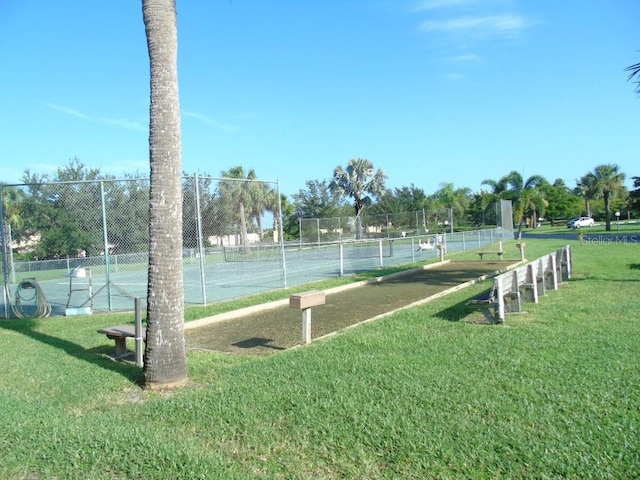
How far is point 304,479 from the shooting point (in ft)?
10.8

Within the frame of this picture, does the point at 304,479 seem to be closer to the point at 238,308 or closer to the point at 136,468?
the point at 136,468

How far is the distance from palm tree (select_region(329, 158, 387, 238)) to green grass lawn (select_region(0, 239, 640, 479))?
57255 mm

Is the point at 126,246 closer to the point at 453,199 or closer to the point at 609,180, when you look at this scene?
the point at 453,199

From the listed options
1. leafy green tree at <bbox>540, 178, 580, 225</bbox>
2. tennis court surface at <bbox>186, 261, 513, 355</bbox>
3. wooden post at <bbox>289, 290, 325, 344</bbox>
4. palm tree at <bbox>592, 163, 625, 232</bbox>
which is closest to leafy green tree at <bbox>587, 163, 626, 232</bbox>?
palm tree at <bbox>592, 163, 625, 232</bbox>

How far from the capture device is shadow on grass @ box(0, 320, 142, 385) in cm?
611

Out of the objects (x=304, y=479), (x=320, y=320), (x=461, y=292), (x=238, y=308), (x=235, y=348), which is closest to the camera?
(x=304, y=479)

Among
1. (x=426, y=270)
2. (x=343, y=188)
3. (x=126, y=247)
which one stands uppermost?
(x=343, y=188)

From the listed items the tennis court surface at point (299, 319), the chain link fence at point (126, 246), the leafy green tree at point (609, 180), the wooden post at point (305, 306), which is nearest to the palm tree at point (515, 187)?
the leafy green tree at point (609, 180)

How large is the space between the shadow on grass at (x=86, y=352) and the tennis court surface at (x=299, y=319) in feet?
3.61

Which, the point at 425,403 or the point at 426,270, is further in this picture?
the point at 426,270

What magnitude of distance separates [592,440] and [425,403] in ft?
4.23

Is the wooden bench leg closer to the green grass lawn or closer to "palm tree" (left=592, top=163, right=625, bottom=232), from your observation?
the green grass lawn

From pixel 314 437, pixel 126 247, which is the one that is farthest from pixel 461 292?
pixel 126 247

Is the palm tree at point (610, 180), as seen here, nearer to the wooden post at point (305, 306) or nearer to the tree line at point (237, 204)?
the tree line at point (237, 204)
